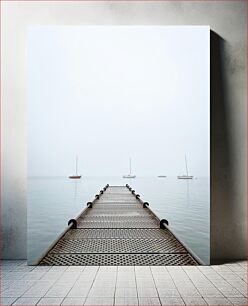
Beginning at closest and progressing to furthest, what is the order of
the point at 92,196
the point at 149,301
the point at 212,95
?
the point at 149,301
the point at 212,95
the point at 92,196

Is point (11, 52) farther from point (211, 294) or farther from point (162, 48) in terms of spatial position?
point (211, 294)

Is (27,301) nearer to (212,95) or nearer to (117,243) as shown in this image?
(117,243)

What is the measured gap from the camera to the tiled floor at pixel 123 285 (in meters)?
2.61

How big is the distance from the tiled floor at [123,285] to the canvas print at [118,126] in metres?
0.29

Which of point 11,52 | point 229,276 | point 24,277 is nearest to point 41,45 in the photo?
point 11,52

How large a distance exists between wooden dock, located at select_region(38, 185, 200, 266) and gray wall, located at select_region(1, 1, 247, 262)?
0.29 meters

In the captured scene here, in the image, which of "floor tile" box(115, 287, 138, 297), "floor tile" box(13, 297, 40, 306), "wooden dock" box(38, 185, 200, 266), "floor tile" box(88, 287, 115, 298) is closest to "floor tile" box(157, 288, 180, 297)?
"floor tile" box(115, 287, 138, 297)

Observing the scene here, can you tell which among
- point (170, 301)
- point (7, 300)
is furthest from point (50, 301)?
point (170, 301)

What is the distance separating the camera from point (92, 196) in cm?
430

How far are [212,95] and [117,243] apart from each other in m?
1.35

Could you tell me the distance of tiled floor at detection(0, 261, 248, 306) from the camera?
8.55ft

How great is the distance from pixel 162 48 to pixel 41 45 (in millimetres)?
937

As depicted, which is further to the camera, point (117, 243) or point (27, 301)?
point (117, 243)

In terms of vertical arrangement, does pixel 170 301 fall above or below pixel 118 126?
below
